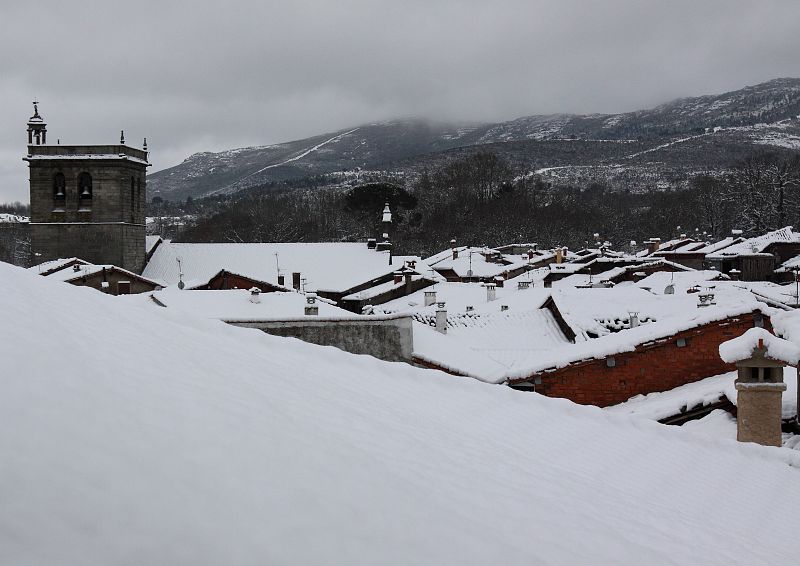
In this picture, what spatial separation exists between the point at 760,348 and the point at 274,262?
38.5 meters

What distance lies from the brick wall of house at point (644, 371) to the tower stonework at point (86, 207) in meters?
36.4

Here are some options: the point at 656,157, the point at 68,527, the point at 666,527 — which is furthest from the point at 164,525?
the point at 656,157

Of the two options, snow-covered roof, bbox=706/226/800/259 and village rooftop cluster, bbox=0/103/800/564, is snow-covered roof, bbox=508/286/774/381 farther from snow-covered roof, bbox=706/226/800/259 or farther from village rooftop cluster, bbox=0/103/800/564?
snow-covered roof, bbox=706/226/800/259

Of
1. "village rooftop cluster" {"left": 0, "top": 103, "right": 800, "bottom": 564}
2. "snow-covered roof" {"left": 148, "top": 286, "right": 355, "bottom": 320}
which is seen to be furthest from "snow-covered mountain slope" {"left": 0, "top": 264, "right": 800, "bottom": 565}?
"snow-covered roof" {"left": 148, "top": 286, "right": 355, "bottom": 320}

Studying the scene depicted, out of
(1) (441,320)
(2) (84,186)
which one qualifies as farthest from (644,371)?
(2) (84,186)

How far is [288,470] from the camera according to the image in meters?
3.58

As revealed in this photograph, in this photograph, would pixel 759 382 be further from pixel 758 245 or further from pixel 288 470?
pixel 758 245

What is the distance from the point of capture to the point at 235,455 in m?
3.55

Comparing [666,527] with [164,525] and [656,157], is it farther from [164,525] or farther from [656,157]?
[656,157]

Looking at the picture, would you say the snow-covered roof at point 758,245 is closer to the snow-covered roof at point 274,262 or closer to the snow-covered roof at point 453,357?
the snow-covered roof at point 274,262

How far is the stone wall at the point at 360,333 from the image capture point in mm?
16234

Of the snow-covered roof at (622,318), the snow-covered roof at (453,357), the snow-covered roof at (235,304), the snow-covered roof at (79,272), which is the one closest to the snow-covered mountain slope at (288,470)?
the snow-covered roof at (622,318)

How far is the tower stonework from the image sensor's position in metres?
45.4

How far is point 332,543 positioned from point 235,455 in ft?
2.33
